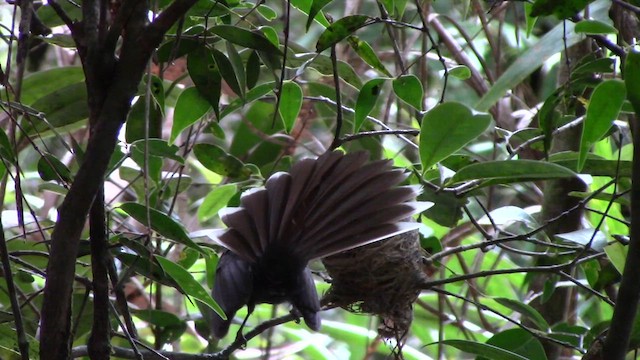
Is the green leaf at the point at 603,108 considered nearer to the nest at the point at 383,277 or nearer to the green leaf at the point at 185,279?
the green leaf at the point at 185,279

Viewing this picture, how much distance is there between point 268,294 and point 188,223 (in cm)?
102

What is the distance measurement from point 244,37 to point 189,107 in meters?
0.15

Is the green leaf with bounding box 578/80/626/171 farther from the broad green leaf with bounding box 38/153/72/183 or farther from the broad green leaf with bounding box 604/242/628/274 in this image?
the broad green leaf with bounding box 38/153/72/183

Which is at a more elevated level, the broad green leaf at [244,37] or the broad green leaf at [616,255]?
the broad green leaf at [244,37]

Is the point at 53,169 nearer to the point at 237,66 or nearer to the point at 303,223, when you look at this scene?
the point at 237,66

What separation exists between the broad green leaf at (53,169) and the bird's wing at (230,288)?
17.1 inches

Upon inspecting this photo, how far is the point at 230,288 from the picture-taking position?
4.96 ft

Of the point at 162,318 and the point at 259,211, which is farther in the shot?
the point at 162,318

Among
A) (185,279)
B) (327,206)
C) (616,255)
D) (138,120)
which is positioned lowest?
(616,255)

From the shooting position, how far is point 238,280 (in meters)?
1.53

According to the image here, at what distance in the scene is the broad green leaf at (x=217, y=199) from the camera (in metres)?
1.64

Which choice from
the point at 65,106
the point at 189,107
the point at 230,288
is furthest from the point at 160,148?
the point at 230,288

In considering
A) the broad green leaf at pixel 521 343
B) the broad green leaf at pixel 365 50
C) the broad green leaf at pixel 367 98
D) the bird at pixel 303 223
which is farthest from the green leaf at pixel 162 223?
the broad green leaf at pixel 521 343

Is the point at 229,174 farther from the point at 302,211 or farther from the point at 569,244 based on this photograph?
the point at 569,244
